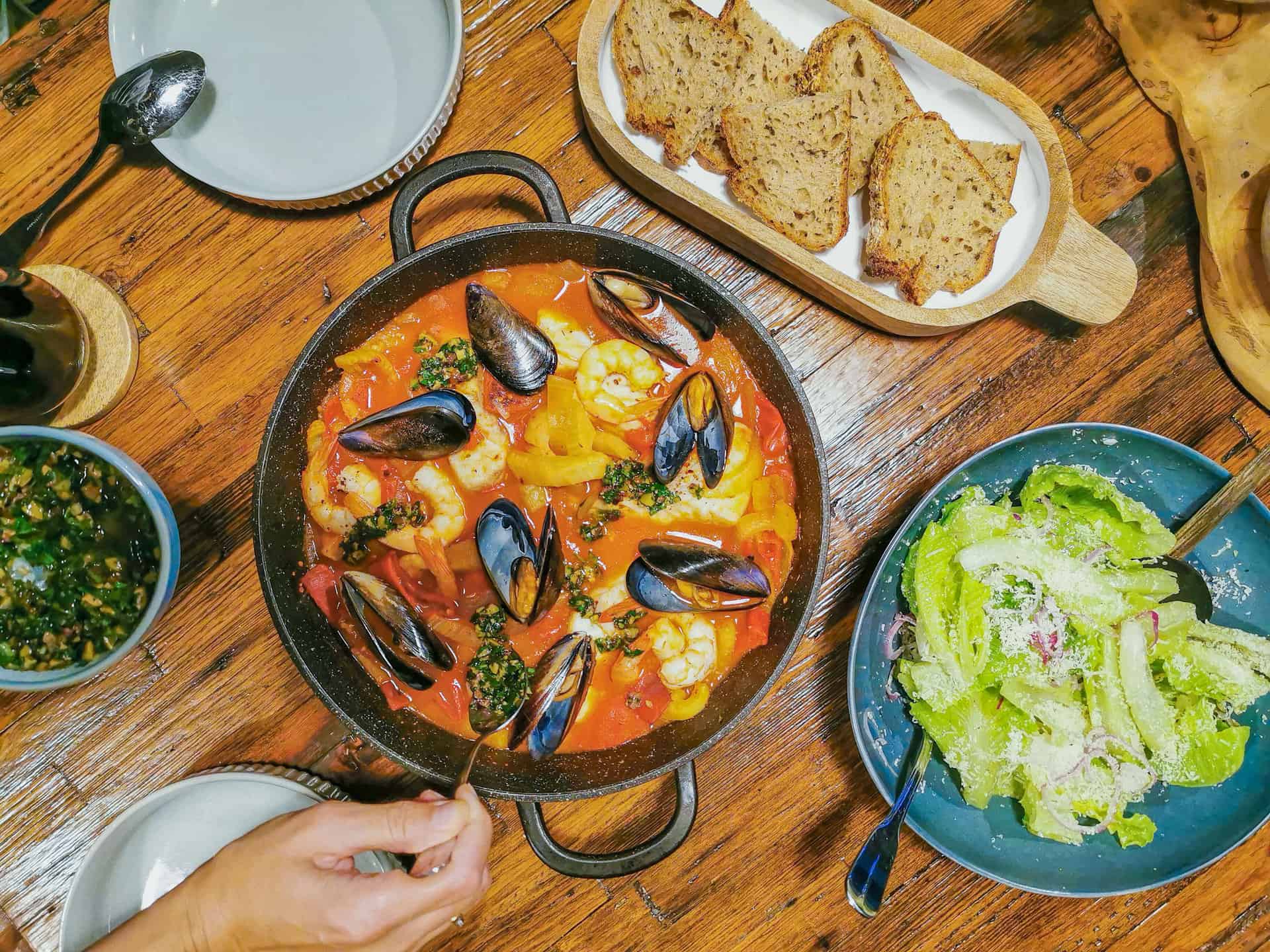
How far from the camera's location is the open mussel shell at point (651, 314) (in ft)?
7.29

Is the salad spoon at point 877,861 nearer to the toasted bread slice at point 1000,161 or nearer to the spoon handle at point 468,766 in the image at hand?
the spoon handle at point 468,766

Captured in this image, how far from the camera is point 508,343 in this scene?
2.23 metres

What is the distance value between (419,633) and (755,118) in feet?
5.62

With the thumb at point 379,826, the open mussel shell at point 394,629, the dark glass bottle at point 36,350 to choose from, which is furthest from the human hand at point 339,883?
the dark glass bottle at point 36,350

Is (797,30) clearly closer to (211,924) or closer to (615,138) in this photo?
(615,138)

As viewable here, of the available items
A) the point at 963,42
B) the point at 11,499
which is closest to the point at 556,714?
the point at 11,499

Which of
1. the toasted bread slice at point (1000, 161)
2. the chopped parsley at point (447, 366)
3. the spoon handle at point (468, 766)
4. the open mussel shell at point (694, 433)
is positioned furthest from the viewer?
the toasted bread slice at point (1000, 161)

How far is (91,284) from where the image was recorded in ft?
8.08

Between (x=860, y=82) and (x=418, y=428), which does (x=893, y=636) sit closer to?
(x=418, y=428)

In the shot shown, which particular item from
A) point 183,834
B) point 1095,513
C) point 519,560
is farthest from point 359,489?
point 1095,513

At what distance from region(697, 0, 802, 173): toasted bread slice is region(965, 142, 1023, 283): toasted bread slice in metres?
0.57

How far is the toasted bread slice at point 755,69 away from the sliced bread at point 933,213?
361 millimetres

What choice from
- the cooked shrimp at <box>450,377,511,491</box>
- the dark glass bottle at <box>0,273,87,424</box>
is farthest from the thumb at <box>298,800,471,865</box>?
the dark glass bottle at <box>0,273,87,424</box>

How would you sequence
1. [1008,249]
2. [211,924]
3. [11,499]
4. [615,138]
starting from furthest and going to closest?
[1008,249], [615,138], [11,499], [211,924]
